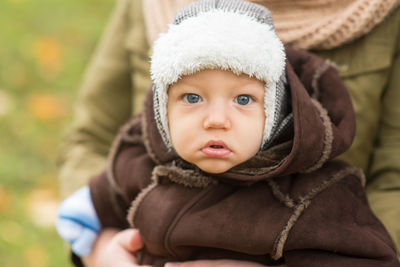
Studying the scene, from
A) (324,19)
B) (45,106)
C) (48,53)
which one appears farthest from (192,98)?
(48,53)

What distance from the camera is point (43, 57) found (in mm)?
3203

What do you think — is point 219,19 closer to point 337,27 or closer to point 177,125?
point 177,125

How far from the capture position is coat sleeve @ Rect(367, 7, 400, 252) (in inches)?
49.8

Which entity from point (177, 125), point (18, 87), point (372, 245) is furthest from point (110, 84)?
point (18, 87)

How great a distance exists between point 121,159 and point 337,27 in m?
0.59

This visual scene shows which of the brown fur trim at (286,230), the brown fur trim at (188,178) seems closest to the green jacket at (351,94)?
the brown fur trim at (286,230)

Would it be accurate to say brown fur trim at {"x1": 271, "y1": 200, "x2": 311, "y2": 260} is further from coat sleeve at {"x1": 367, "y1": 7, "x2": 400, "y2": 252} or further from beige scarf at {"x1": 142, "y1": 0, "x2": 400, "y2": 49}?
beige scarf at {"x1": 142, "y1": 0, "x2": 400, "y2": 49}

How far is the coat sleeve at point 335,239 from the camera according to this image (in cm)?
100

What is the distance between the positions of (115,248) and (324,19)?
0.73 m

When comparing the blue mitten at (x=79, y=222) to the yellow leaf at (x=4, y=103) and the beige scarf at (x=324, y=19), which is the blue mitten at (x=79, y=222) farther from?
the yellow leaf at (x=4, y=103)

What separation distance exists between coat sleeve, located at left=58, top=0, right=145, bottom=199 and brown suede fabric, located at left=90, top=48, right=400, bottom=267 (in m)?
0.44

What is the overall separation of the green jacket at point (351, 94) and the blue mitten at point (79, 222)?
0.69 feet

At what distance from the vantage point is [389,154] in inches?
51.1

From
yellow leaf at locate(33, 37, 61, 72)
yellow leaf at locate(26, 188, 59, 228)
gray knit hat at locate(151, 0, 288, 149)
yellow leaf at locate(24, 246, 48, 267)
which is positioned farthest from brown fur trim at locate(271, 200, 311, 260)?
yellow leaf at locate(33, 37, 61, 72)
